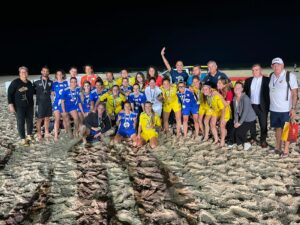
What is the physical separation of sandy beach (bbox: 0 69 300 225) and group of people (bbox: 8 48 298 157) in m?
0.45

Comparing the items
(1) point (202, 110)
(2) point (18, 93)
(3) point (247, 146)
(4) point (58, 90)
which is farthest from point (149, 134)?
(2) point (18, 93)

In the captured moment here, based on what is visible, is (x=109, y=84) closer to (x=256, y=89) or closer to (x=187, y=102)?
(x=187, y=102)

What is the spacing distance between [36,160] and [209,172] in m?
3.17

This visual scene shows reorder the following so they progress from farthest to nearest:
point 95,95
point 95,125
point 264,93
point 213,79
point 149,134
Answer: point 95,95, point 95,125, point 213,79, point 149,134, point 264,93

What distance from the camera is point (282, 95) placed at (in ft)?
18.8

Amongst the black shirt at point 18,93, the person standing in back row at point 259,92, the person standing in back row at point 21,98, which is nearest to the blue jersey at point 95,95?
the person standing in back row at point 21,98

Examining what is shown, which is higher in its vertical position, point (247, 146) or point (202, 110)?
point (202, 110)

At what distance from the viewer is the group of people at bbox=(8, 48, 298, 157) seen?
6.41m

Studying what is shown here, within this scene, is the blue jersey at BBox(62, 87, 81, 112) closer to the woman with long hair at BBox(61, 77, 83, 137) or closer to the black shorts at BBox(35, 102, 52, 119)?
the woman with long hair at BBox(61, 77, 83, 137)

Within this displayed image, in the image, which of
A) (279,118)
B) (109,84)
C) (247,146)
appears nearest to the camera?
(279,118)

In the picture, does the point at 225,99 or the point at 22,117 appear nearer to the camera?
the point at 225,99

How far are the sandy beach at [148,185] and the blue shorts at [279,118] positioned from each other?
1.93 ft

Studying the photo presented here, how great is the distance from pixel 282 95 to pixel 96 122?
3.96 meters

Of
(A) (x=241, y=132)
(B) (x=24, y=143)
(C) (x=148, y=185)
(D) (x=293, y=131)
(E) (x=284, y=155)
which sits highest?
(D) (x=293, y=131)
